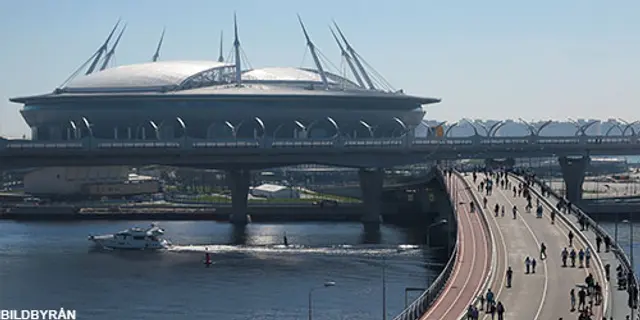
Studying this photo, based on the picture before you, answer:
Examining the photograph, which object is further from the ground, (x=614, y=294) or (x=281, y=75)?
(x=281, y=75)

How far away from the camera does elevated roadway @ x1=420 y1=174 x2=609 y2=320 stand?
36.0 meters

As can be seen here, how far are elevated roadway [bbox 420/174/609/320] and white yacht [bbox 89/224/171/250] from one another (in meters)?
20.8


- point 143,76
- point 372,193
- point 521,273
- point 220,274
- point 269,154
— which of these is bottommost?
point 220,274

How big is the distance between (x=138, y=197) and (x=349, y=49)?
3948cm

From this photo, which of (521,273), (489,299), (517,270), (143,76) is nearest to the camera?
(489,299)

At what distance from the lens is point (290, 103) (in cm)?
12388

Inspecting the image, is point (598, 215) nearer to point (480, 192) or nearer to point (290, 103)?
point (480, 192)

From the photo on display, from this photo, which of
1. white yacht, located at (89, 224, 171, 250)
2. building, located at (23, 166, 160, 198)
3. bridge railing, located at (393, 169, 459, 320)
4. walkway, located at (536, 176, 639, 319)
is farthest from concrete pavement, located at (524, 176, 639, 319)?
building, located at (23, 166, 160, 198)

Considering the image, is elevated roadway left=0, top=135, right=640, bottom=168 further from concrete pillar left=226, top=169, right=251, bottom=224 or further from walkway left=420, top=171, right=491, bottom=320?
walkway left=420, top=171, right=491, bottom=320

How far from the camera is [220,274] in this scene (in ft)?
193

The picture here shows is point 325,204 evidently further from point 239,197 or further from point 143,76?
point 143,76

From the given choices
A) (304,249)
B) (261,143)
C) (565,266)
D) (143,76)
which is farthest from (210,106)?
(565,266)

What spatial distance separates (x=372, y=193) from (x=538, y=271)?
4667 cm

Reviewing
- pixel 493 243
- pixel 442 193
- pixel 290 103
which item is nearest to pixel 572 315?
pixel 493 243
